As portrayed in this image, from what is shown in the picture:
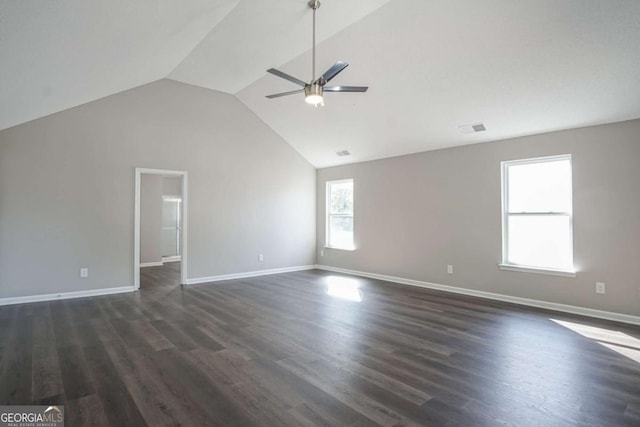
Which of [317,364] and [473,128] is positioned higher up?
[473,128]

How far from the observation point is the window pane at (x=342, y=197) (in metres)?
7.59

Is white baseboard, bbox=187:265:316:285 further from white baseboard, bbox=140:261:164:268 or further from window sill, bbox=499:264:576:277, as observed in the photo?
window sill, bbox=499:264:576:277

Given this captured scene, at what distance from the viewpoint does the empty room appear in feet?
7.95

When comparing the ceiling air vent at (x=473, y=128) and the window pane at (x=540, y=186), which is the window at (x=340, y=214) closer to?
the ceiling air vent at (x=473, y=128)

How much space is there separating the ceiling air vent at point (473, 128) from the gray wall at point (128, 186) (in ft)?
12.4

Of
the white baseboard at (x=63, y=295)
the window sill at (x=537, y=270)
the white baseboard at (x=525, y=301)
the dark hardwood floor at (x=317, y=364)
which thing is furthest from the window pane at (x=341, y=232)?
the white baseboard at (x=63, y=295)

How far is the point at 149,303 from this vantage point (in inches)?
190

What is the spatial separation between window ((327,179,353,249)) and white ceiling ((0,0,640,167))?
231cm

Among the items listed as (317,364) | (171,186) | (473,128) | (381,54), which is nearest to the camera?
(317,364)

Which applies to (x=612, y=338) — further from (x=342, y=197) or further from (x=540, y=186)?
(x=342, y=197)

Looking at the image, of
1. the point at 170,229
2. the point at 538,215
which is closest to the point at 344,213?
the point at 538,215

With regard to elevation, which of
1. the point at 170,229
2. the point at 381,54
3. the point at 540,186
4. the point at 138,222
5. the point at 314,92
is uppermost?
the point at 381,54

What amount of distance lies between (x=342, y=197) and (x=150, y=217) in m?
4.87

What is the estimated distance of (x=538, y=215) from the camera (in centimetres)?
480
